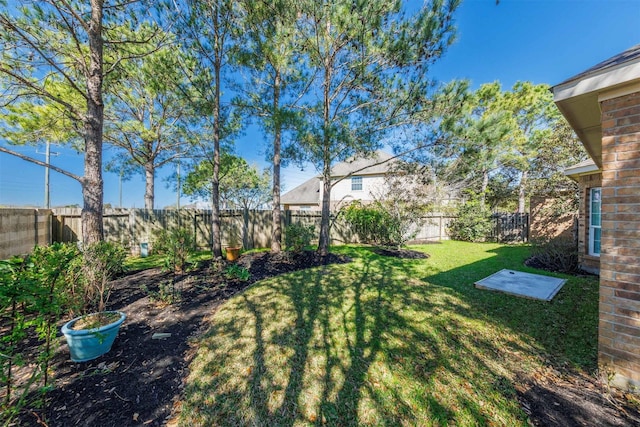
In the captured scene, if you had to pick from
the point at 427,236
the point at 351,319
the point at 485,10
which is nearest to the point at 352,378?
the point at 351,319

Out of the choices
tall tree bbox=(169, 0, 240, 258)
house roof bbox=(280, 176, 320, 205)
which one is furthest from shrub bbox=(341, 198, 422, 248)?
house roof bbox=(280, 176, 320, 205)

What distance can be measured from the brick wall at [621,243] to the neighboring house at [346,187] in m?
11.2

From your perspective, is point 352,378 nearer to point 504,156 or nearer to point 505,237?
point 505,237

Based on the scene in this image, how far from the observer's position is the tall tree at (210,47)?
17.7 ft

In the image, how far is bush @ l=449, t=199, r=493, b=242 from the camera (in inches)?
461

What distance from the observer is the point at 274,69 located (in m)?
6.96

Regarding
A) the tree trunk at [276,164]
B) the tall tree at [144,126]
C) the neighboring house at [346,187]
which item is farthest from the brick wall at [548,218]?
the tall tree at [144,126]

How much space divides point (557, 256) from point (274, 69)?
9483 mm

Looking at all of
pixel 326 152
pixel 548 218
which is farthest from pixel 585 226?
pixel 326 152

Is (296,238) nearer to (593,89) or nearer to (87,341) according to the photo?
(87,341)

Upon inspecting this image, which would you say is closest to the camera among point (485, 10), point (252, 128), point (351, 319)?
point (351, 319)

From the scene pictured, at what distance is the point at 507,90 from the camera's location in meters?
14.3

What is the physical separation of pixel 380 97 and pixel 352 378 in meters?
6.73

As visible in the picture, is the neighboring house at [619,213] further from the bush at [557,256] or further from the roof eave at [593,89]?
the bush at [557,256]
